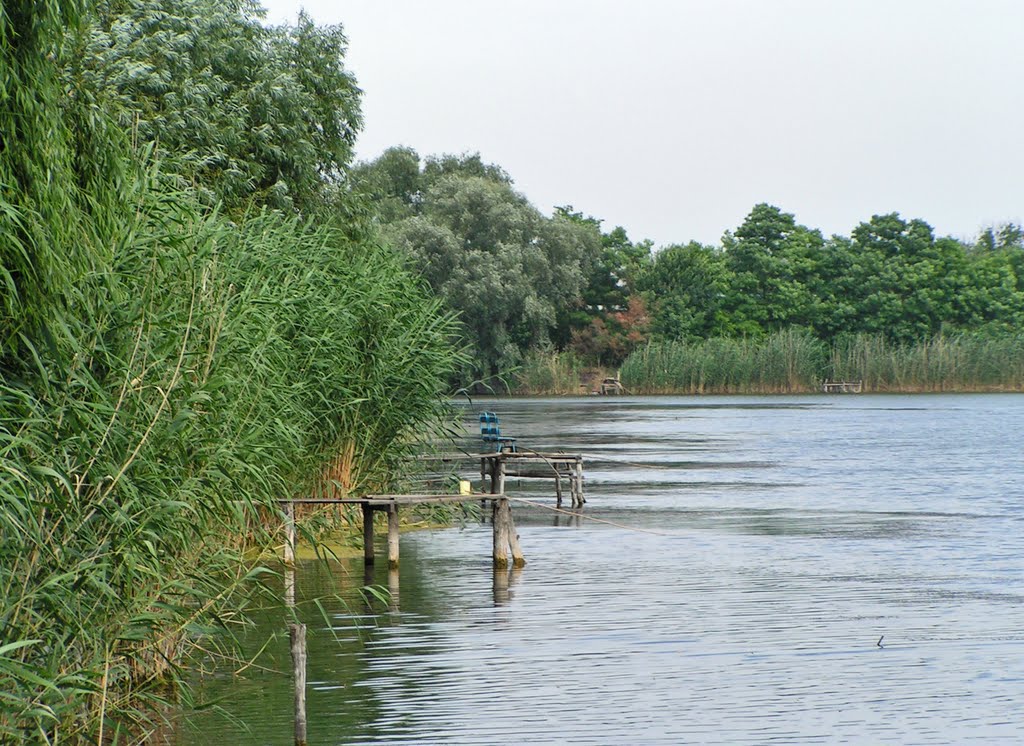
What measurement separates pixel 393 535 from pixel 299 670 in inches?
340

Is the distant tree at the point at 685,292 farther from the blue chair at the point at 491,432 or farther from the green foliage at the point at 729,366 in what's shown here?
the blue chair at the point at 491,432

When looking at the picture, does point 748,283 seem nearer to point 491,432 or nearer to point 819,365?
point 819,365

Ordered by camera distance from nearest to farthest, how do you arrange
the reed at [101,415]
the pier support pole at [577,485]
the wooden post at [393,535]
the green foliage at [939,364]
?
the reed at [101,415] → the wooden post at [393,535] → the pier support pole at [577,485] → the green foliage at [939,364]

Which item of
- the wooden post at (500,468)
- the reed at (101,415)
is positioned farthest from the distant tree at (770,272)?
the reed at (101,415)

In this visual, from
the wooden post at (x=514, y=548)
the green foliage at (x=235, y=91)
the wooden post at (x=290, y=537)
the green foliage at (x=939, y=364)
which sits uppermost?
the green foliage at (x=235, y=91)

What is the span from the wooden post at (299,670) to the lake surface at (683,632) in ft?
0.71

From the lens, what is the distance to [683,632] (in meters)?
15.1

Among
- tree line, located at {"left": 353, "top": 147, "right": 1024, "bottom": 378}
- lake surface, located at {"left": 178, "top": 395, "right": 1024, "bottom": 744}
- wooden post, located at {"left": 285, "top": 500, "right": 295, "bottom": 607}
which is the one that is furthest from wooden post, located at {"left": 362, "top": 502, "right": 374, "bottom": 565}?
tree line, located at {"left": 353, "top": 147, "right": 1024, "bottom": 378}

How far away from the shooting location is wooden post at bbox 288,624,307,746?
962 centimetres

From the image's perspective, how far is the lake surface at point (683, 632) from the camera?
1141cm

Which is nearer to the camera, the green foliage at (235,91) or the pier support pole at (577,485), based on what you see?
the green foliage at (235,91)

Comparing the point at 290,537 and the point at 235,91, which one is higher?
the point at 235,91

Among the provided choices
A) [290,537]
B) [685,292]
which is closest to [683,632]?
[290,537]

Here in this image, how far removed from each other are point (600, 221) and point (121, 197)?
9583 cm
